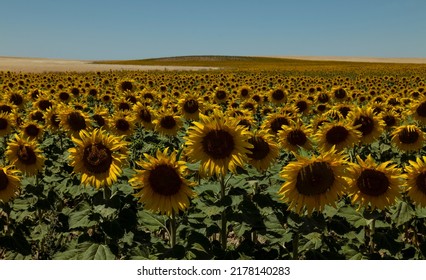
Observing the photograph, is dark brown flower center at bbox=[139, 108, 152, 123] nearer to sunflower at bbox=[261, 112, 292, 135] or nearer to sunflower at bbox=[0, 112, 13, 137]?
sunflower at bbox=[0, 112, 13, 137]

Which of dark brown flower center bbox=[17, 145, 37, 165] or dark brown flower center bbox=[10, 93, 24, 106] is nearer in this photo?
dark brown flower center bbox=[17, 145, 37, 165]

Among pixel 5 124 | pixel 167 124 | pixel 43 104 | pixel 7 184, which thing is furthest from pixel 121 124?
pixel 7 184

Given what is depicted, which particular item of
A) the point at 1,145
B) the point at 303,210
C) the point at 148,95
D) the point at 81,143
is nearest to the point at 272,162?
the point at 303,210

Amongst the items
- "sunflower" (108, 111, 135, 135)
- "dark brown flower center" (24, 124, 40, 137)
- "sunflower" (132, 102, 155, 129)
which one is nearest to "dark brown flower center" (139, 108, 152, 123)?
"sunflower" (132, 102, 155, 129)

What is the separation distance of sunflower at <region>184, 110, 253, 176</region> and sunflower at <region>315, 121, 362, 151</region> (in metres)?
2.41

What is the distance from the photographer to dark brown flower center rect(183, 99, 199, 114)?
372 inches

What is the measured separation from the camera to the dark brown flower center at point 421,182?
14.3ft

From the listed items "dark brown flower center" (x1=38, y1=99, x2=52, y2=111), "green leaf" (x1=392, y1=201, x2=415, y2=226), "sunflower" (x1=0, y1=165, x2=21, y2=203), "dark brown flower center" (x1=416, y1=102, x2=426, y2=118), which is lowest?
"green leaf" (x1=392, y1=201, x2=415, y2=226)

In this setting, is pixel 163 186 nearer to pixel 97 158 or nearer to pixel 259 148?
pixel 97 158

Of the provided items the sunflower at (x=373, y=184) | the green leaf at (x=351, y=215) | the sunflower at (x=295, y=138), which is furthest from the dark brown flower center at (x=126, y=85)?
the sunflower at (x=373, y=184)

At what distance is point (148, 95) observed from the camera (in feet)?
39.7

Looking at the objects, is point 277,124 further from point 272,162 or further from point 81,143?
point 81,143

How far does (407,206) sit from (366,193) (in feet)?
3.12

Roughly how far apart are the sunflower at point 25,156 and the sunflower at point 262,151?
10.0 feet
